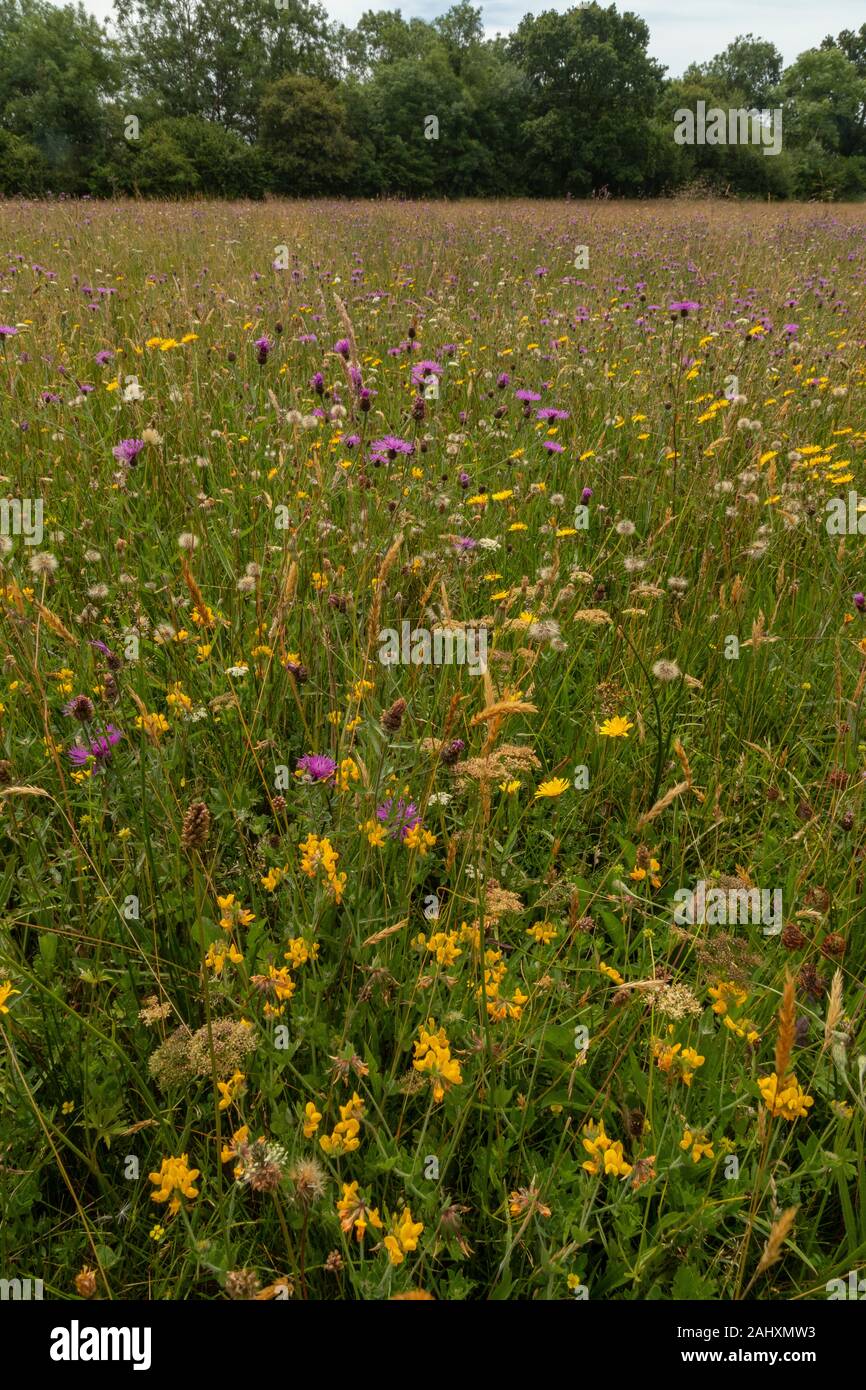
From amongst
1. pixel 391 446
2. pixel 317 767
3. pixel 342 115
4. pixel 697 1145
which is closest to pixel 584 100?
pixel 342 115

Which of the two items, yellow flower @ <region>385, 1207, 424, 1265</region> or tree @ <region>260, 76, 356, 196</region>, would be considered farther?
tree @ <region>260, 76, 356, 196</region>

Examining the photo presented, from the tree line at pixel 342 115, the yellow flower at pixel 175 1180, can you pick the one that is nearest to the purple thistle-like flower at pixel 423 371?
the yellow flower at pixel 175 1180

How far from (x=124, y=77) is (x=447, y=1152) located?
3370cm

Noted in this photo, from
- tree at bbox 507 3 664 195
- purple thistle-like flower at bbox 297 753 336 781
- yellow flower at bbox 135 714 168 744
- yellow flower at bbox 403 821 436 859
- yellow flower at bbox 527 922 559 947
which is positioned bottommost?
yellow flower at bbox 527 922 559 947

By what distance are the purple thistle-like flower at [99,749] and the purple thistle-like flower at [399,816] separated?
51 cm

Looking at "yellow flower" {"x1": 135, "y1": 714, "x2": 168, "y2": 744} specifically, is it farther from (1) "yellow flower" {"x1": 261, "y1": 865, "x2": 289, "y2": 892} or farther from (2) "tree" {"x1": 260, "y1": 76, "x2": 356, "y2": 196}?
(2) "tree" {"x1": 260, "y1": 76, "x2": 356, "y2": 196}

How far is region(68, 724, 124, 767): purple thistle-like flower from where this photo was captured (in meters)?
1.41

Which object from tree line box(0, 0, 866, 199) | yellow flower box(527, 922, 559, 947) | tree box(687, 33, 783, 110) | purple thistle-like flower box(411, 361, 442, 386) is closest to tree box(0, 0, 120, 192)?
tree line box(0, 0, 866, 199)

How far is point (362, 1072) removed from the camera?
1.02 meters

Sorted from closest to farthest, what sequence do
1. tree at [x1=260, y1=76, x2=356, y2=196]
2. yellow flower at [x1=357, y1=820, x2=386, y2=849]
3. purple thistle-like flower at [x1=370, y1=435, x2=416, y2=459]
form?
yellow flower at [x1=357, y1=820, x2=386, y2=849], purple thistle-like flower at [x1=370, y1=435, x2=416, y2=459], tree at [x1=260, y1=76, x2=356, y2=196]

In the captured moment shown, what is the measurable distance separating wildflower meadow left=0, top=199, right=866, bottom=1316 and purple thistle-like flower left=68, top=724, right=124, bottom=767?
1cm

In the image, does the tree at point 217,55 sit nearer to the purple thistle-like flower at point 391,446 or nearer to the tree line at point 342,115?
the tree line at point 342,115

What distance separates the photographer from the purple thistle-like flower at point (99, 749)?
4.62 feet

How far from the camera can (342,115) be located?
864 inches
